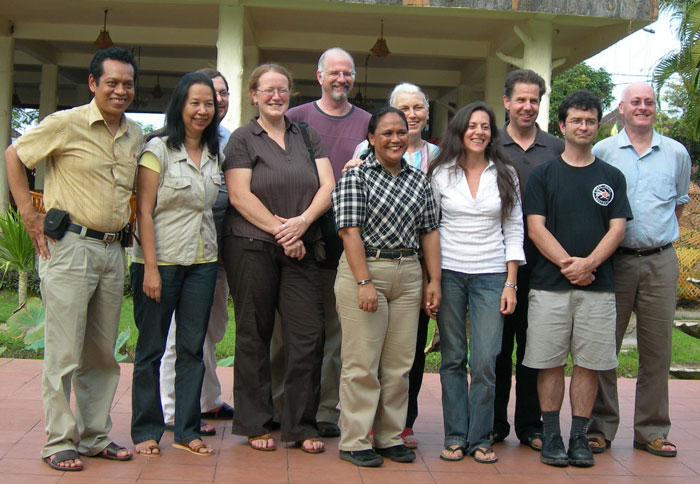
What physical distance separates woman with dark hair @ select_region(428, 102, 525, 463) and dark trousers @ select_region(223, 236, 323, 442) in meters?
0.73

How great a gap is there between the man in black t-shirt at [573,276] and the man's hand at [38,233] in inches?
98.1

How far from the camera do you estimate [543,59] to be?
11359mm

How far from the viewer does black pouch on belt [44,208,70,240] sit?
3971mm

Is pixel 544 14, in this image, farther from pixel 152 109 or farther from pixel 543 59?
pixel 152 109

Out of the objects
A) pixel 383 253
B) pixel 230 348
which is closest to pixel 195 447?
pixel 383 253

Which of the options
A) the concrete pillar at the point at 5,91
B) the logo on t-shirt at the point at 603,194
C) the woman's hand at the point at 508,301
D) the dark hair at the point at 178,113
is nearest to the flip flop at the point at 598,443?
the woman's hand at the point at 508,301

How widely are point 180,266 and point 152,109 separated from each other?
1810 cm

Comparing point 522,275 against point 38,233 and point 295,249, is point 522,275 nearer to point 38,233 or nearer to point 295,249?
point 295,249

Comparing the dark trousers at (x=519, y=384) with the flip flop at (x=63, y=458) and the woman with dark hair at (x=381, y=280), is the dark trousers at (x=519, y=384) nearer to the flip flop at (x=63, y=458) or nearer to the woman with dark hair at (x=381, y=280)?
the woman with dark hair at (x=381, y=280)

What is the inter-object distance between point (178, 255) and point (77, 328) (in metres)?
0.62

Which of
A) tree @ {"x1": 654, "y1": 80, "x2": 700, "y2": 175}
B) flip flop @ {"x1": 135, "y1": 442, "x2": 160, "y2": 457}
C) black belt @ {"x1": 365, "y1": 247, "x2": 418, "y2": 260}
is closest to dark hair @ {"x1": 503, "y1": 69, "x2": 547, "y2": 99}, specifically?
black belt @ {"x1": 365, "y1": 247, "x2": 418, "y2": 260}

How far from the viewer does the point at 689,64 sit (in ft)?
46.0

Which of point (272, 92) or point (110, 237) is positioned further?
point (272, 92)

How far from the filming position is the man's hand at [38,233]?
4027mm
